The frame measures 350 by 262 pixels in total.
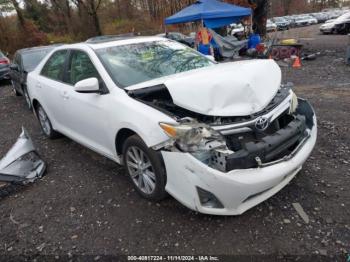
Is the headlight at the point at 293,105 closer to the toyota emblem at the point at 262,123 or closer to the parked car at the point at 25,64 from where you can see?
the toyota emblem at the point at 262,123

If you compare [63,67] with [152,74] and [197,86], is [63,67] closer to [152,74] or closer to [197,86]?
[152,74]

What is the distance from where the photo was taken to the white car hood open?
2.69m

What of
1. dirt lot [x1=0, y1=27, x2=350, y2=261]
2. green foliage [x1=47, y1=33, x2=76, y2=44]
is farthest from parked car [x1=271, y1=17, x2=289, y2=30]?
dirt lot [x1=0, y1=27, x2=350, y2=261]

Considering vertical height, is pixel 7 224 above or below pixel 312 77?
above

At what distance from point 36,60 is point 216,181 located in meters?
7.23

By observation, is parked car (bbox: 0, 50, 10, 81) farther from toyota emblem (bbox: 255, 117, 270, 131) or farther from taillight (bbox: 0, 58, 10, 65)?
toyota emblem (bbox: 255, 117, 270, 131)

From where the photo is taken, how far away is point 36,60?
803 cm

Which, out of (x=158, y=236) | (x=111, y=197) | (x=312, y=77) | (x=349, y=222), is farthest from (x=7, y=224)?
(x=312, y=77)

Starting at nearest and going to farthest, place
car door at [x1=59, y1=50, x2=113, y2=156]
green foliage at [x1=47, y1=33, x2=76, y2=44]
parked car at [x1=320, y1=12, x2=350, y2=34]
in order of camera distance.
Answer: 1. car door at [x1=59, y1=50, x2=113, y2=156]
2. parked car at [x1=320, y1=12, x2=350, y2=34]
3. green foliage at [x1=47, y1=33, x2=76, y2=44]

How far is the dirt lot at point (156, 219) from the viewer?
254 centimetres

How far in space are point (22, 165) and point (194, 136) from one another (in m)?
2.46

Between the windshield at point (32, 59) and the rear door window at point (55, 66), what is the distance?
3.30m

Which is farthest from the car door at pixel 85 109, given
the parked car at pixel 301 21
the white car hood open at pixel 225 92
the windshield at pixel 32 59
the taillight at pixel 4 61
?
the parked car at pixel 301 21

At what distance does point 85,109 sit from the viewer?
362 cm
